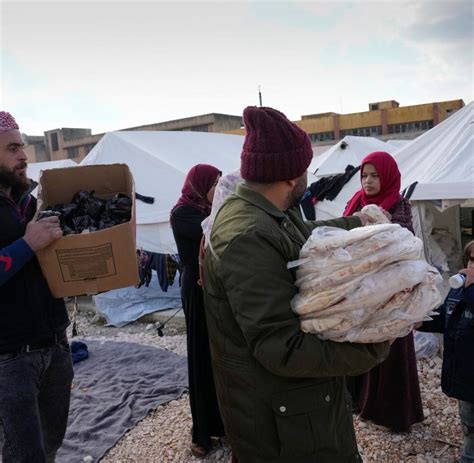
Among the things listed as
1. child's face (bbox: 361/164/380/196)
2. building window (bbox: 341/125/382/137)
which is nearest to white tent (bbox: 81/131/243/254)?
Answer: child's face (bbox: 361/164/380/196)

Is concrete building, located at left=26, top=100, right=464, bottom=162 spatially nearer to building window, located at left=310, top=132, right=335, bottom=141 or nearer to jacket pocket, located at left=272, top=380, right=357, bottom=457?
building window, located at left=310, top=132, right=335, bottom=141

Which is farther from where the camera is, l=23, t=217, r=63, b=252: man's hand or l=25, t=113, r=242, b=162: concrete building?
l=25, t=113, r=242, b=162: concrete building

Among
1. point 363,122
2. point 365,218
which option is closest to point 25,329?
point 365,218

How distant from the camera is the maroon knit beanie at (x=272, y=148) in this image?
1.46 m

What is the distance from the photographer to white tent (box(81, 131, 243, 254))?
6.38 meters

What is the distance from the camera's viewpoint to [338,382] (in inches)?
62.4

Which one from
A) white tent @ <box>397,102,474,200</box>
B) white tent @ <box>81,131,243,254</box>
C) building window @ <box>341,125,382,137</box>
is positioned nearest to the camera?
white tent @ <box>397,102,474,200</box>

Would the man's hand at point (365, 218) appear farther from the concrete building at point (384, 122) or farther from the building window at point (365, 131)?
the building window at point (365, 131)

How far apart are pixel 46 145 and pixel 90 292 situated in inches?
1403

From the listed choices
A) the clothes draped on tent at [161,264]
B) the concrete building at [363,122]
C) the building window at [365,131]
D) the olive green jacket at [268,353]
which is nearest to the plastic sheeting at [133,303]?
the clothes draped on tent at [161,264]

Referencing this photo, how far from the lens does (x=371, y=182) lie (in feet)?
11.4

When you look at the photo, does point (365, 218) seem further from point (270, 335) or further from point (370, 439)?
point (370, 439)

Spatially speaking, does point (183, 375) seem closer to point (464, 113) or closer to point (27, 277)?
point (27, 277)

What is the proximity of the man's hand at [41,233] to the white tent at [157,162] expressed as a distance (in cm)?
418
